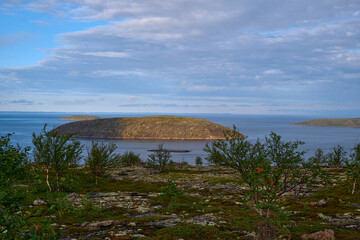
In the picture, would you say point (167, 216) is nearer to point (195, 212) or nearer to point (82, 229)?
point (195, 212)

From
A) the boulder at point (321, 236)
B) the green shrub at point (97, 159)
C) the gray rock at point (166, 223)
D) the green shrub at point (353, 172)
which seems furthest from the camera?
the green shrub at point (97, 159)

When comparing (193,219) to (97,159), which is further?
(97,159)

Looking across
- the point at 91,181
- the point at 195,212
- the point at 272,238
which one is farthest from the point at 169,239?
the point at 91,181

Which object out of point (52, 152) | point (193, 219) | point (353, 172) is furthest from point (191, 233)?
point (52, 152)

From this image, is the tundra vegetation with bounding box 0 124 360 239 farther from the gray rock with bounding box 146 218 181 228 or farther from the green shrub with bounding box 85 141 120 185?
the green shrub with bounding box 85 141 120 185

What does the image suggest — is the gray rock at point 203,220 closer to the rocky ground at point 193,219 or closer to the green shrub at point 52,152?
the rocky ground at point 193,219

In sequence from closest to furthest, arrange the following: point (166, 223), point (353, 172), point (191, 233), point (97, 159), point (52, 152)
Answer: point (191, 233) < point (166, 223) < point (353, 172) < point (52, 152) < point (97, 159)

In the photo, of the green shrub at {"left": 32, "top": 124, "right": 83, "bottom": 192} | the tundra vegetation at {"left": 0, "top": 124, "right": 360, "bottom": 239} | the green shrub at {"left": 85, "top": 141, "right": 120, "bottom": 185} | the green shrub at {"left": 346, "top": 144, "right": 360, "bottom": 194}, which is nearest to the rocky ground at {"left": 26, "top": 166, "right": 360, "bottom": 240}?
the tundra vegetation at {"left": 0, "top": 124, "right": 360, "bottom": 239}

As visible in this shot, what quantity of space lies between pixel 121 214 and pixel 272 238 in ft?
42.6

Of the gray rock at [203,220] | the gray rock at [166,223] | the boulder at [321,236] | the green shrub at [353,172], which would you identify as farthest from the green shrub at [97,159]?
the boulder at [321,236]

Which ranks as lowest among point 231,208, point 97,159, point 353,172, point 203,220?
point 231,208

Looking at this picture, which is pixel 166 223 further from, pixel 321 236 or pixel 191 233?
pixel 321 236

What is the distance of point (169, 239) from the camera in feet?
50.3

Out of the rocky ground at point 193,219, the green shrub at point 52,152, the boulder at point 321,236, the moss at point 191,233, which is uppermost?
the green shrub at point 52,152
